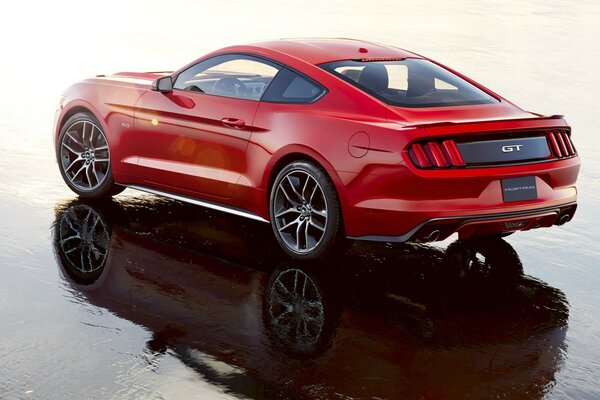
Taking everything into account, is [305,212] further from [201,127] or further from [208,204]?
[201,127]

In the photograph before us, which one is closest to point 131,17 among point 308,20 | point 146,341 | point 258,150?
point 308,20

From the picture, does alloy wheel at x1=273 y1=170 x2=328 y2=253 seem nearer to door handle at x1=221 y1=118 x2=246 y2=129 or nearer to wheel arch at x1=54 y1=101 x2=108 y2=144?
door handle at x1=221 y1=118 x2=246 y2=129

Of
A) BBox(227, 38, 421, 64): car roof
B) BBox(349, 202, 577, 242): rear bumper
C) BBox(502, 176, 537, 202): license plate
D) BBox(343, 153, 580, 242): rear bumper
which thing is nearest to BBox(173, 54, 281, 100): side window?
BBox(227, 38, 421, 64): car roof

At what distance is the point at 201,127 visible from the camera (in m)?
9.45

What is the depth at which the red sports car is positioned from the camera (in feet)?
26.4

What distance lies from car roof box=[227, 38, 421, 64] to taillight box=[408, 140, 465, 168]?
4.94ft

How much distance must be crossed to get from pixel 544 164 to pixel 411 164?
3.45 feet

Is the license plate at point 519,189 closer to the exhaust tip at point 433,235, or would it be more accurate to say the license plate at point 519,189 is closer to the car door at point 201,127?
the exhaust tip at point 433,235

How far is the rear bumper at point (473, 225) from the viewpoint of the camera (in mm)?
8062

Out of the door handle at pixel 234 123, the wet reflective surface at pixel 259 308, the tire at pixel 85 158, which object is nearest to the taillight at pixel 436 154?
the wet reflective surface at pixel 259 308

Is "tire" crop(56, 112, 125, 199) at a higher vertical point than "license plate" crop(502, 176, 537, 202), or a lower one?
lower

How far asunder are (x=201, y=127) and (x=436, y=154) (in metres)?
2.22

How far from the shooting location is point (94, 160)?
10539 mm

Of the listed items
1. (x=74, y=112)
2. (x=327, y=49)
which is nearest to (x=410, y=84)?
(x=327, y=49)
